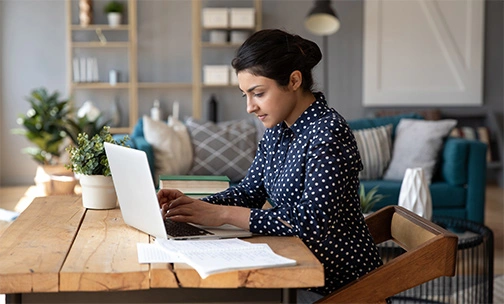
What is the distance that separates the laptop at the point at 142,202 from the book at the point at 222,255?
0.23 feet

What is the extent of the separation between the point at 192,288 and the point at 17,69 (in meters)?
7.34

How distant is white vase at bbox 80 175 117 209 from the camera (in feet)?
7.46

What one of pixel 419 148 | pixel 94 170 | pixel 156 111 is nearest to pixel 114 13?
pixel 156 111

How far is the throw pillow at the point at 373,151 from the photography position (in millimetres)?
5691

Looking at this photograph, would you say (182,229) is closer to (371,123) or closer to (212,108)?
(371,123)

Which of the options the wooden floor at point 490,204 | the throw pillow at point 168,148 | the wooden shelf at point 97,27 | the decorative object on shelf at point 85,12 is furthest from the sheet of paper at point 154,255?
the decorative object on shelf at point 85,12

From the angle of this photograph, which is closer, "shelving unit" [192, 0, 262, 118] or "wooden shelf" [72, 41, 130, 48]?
"wooden shelf" [72, 41, 130, 48]

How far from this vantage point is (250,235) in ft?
6.20

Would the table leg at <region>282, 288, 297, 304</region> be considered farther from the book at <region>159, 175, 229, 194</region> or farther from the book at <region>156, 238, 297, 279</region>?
Answer: the book at <region>159, 175, 229, 194</region>

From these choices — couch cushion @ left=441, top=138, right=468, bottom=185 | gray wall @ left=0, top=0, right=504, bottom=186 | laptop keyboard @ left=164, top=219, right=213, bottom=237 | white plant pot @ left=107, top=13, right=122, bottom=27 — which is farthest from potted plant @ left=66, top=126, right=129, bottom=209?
gray wall @ left=0, top=0, right=504, bottom=186

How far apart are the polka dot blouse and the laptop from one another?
13 cm

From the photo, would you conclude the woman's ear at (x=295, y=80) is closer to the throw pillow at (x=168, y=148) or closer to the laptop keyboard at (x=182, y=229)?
the laptop keyboard at (x=182, y=229)

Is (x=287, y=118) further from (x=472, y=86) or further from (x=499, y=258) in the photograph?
(x=472, y=86)

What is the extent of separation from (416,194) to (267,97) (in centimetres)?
209
